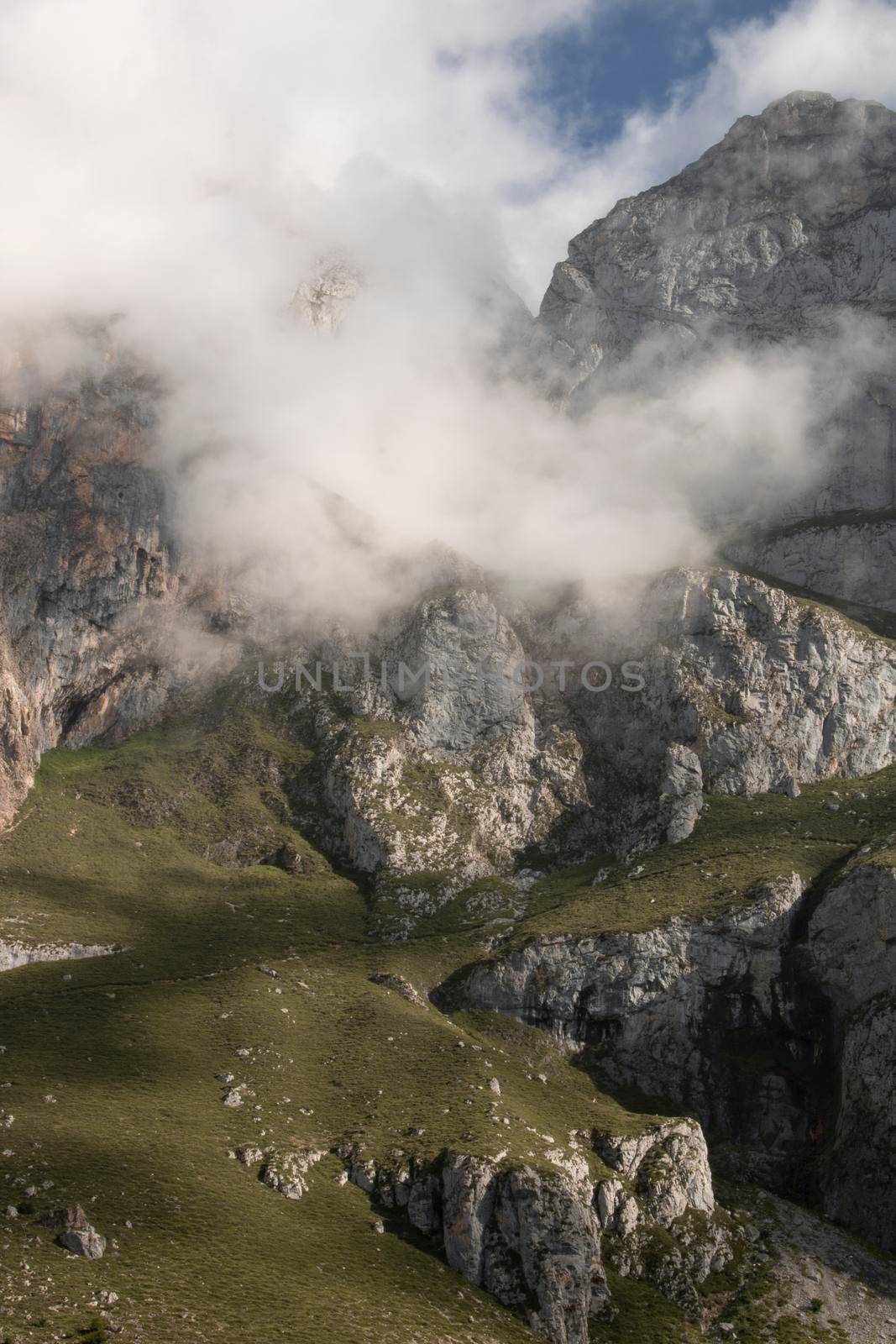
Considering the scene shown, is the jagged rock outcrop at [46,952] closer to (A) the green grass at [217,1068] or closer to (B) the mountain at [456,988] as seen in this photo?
(B) the mountain at [456,988]

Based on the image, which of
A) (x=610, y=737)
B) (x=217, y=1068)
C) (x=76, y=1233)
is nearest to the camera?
Result: (x=76, y=1233)

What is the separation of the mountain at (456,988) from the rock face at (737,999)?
0.44 metres

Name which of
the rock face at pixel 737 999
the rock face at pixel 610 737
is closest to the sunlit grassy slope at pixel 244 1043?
the rock face at pixel 737 999

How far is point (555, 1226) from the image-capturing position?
9381 centimetres

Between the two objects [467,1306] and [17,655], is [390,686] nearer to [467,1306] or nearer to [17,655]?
[17,655]

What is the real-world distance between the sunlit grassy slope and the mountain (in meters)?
0.48

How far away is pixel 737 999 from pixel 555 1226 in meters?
52.7

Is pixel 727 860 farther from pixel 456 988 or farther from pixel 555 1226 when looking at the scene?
pixel 555 1226

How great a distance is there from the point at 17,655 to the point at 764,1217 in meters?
148

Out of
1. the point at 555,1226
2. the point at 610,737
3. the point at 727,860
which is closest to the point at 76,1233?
the point at 555,1226

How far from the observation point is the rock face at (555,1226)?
9106 cm

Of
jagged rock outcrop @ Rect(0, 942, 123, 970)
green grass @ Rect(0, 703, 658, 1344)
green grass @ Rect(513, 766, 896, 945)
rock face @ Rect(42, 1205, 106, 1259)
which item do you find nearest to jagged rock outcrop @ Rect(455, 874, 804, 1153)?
green grass @ Rect(513, 766, 896, 945)

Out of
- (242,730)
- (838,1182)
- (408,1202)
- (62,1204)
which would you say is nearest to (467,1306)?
(408,1202)

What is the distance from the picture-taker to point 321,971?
449 feet
